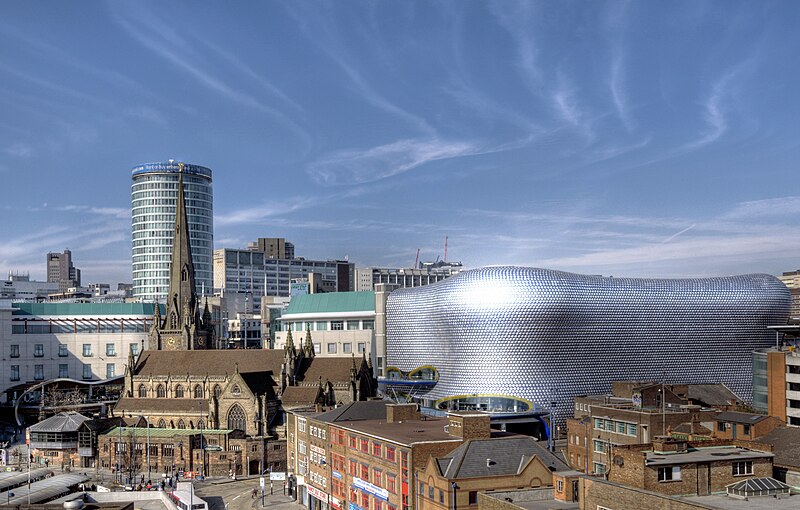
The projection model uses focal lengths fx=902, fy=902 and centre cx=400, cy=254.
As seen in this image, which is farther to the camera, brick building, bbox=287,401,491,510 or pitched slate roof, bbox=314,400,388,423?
pitched slate roof, bbox=314,400,388,423

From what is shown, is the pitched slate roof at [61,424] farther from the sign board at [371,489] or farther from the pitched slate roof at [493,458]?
the pitched slate roof at [493,458]

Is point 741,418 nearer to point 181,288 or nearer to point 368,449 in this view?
point 368,449

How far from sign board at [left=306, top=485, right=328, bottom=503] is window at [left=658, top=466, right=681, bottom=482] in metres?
53.8

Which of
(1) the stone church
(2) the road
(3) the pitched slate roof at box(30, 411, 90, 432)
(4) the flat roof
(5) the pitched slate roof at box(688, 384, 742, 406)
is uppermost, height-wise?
(1) the stone church

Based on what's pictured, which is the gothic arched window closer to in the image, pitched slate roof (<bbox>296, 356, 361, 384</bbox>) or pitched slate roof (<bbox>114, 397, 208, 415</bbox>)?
pitched slate roof (<bbox>114, 397, 208, 415</bbox>)

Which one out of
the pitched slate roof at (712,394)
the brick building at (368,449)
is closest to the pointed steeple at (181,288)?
the brick building at (368,449)

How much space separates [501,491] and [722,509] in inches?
908

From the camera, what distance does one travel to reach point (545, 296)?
168375mm

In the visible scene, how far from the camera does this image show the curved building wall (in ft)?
550

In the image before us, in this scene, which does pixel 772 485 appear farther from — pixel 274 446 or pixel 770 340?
pixel 770 340

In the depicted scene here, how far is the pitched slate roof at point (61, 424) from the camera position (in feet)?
479

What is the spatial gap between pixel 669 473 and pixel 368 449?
39.4 m

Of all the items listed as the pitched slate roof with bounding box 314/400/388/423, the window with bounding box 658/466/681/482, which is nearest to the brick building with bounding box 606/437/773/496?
the window with bounding box 658/466/681/482

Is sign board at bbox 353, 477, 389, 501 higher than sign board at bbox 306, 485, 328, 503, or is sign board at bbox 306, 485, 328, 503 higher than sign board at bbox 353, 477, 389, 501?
sign board at bbox 353, 477, 389, 501
